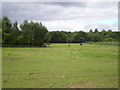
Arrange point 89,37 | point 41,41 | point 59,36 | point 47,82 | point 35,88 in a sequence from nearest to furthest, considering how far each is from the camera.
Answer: point 35,88 < point 47,82 < point 41,41 < point 59,36 < point 89,37

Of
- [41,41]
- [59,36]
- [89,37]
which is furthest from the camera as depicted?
Answer: [89,37]

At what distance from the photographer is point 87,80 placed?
761 cm

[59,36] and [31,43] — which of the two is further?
[59,36]

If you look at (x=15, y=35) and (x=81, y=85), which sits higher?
(x=15, y=35)

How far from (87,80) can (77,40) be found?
87405 mm

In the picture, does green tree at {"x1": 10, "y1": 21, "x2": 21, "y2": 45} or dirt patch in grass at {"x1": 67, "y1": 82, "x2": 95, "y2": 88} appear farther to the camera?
green tree at {"x1": 10, "y1": 21, "x2": 21, "y2": 45}

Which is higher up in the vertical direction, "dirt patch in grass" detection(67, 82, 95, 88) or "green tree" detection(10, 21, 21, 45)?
"green tree" detection(10, 21, 21, 45)

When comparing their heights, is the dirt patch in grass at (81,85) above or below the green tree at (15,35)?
below

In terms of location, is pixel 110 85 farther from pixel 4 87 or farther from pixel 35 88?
pixel 4 87

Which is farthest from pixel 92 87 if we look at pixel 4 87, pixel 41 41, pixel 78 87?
pixel 41 41

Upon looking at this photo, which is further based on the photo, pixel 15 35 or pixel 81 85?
pixel 15 35

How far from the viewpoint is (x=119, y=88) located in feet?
21.1

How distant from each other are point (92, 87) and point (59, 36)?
82.6m

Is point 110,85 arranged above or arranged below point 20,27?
below
